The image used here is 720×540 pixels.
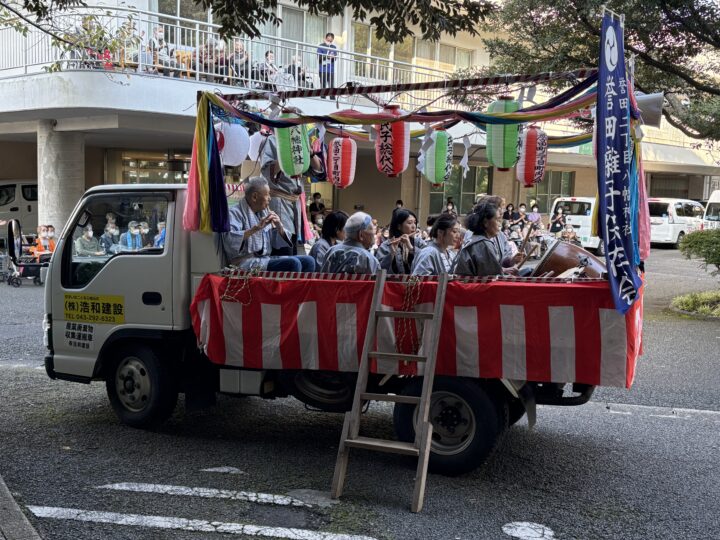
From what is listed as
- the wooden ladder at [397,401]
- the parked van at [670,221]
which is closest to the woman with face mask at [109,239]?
the wooden ladder at [397,401]

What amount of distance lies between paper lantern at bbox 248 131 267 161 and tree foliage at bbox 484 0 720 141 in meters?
6.10

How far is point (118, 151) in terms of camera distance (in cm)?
2352

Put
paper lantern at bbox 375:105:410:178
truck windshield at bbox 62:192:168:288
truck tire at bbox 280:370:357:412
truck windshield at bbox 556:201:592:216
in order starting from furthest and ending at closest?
truck windshield at bbox 556:201:592:216 < paper lantern at bbox 375:105:410:178 < truck windshield at bbox 62:192:168:288 < truck tire at bbox 280:370:357:412

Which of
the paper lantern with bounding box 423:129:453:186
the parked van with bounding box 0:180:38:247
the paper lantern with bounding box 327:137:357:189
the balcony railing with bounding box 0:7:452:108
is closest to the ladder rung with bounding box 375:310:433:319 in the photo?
the paper lantern with bounding box 423:129:453:186

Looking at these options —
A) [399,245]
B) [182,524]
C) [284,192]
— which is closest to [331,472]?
[182,524]

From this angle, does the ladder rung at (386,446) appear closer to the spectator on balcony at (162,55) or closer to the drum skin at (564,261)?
the drum skin at (564,261)

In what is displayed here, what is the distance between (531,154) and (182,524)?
5.35 meters

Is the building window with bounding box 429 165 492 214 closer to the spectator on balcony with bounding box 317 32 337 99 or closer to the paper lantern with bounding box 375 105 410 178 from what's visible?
the spectator on balcony with bounding box 317 32 337 99

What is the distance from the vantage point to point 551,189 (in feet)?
106

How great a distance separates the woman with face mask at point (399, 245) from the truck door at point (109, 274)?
6.33 ft

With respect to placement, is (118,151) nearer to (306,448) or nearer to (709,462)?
Result: (306,448)

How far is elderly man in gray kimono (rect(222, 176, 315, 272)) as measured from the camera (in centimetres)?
588

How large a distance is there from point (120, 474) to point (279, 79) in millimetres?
12999

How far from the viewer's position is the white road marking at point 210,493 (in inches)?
182
